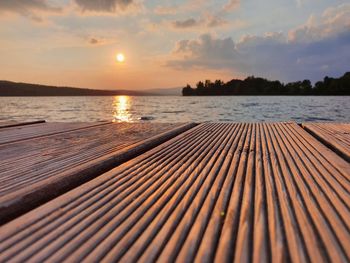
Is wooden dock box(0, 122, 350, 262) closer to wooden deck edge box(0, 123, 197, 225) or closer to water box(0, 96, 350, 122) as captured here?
wooden deck edge box(0, 123, 197, 225)

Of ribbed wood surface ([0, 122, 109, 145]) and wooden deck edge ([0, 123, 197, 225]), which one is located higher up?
wooden deck edge ([0, 123, 197, 225])

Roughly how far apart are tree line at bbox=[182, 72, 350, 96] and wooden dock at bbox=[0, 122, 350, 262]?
105 meters

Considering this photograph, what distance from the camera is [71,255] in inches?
35.2

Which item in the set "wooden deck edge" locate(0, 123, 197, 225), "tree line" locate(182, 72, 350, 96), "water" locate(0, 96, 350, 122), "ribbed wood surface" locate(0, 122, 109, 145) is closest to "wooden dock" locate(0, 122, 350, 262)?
"wooden deck edge" locate(0, 123, 197, 225)

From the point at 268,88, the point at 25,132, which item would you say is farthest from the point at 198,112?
the point at 268,88

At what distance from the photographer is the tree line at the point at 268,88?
98.4 metres

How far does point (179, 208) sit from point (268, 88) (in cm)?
12452

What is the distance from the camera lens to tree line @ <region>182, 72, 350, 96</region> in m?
98.4

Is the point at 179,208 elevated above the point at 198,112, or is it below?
above

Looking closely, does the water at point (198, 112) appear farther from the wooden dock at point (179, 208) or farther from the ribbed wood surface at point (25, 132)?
the wooden dock at point (179, 208)

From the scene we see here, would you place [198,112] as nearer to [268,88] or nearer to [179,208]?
[179,208]

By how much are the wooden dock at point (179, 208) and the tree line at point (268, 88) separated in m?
105

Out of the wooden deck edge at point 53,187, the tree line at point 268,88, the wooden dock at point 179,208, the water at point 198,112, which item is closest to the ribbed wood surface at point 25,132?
the wooden dock at point 179,208

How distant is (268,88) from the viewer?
11956cm
